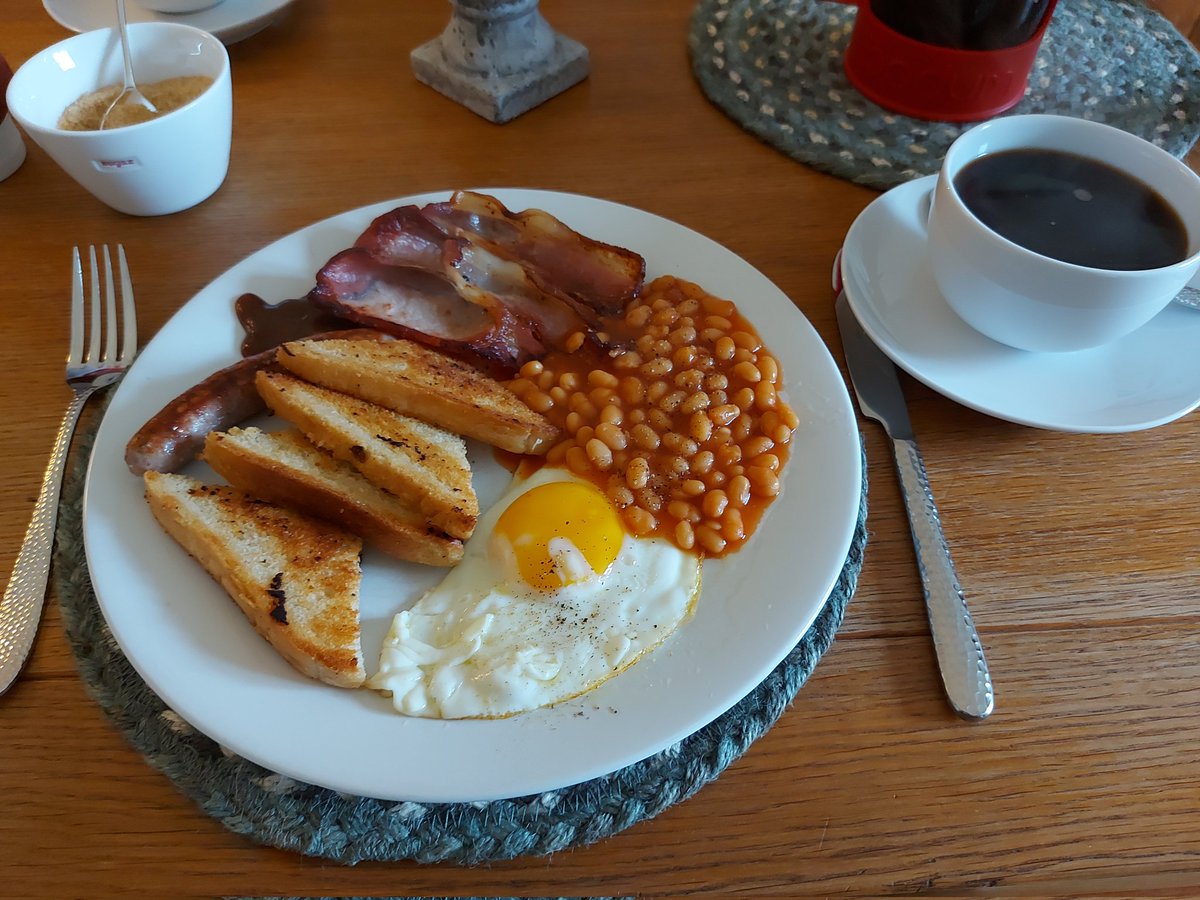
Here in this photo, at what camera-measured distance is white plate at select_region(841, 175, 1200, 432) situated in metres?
1.38

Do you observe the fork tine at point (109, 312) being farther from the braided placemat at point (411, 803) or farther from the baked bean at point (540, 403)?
the baked bean at point (540, 403)

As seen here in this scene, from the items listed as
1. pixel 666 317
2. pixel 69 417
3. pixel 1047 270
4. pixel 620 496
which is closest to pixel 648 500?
pixel 620 496

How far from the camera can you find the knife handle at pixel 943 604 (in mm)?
1164

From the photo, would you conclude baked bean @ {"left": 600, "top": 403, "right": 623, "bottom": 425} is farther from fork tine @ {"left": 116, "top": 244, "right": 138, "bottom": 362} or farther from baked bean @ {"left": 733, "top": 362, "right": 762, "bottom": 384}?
fork tine @ {"left": 116, "top": 244, "right": 138, "bottom": 362}

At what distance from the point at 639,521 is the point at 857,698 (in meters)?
0.41

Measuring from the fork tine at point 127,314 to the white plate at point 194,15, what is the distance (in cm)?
84

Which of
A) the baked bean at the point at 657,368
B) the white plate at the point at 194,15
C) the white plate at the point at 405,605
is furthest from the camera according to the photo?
the white plate at the point at 194,15

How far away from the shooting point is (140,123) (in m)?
1.71

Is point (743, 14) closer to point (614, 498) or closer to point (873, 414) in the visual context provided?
point (873, 414)

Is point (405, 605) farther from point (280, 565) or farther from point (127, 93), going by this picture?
point (127, 93)

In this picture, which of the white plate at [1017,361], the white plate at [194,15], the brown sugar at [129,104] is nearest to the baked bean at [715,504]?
the white plate at [1017,361]

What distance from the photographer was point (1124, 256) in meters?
1.36

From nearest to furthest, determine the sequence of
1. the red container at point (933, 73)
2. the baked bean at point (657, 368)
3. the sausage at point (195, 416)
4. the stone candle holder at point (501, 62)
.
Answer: the sausage at point (195, 416), the baked bean at point (657, 368), the red container at point (933, 73), the stone candle holder at point (501, 62)

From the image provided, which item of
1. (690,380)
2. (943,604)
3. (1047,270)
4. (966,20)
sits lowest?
(943,604)
